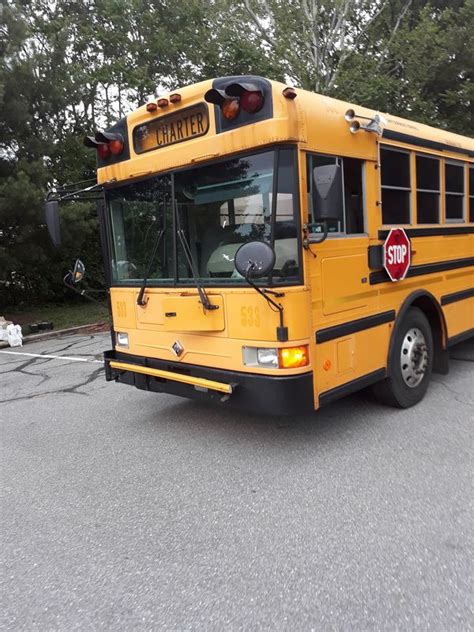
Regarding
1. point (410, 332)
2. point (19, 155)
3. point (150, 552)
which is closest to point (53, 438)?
point (150, 552)

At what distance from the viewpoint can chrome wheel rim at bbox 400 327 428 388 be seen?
4.81m

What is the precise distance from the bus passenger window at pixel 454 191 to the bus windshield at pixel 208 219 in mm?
2676

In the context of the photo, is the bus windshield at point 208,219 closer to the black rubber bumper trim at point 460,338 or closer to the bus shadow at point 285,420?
the bus shadow at point 285,420

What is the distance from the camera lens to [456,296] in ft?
18.6

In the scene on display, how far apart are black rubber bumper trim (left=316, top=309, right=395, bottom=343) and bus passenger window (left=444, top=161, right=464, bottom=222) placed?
1.68 metres

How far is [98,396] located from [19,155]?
870cm

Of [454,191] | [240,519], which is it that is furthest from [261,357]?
[454,191]

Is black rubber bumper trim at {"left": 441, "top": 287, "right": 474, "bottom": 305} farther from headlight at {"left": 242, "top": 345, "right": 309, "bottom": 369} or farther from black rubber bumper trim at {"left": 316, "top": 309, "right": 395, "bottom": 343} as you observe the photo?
headlight at {"left": 242, "top": 345, "right": 309, "bottom": 369}

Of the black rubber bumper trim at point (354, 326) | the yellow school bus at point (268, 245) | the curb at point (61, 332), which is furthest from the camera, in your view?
the curb at point (61, 332)

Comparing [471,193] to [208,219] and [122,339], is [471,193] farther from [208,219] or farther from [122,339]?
[122,339]

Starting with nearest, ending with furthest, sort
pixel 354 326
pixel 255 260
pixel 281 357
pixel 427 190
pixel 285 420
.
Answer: pixel 255 260
pixel 281 357
pixel 354 326
pixel 285 420
pixel 427 190

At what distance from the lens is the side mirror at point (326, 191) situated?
11.2 ft

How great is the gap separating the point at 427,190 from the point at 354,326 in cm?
187

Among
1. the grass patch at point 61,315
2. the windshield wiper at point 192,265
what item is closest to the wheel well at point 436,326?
the windshield wiper at point 192,265
